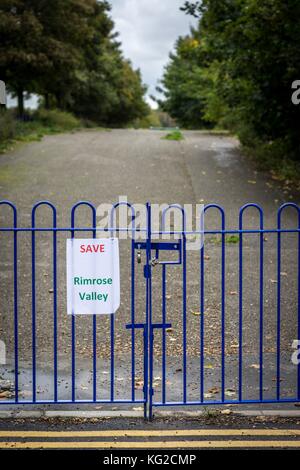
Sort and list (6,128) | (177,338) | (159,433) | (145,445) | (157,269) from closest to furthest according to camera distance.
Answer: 1. (145,445)
2. (159,433)
3. (177,338)
4. (157,269)
5. (6,128)

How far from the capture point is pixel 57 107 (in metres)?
43.7

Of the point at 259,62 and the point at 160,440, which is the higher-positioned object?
the point at 259,62

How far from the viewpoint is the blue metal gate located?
20.8 feet

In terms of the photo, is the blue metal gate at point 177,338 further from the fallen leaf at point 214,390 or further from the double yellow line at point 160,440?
the double yellow line at point 160,440

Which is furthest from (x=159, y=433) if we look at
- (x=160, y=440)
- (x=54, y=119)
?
(x=54, y=119)

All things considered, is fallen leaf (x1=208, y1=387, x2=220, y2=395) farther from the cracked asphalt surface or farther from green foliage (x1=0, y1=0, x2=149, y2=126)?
green foliage (x1=0, y1=0, x2=149, y2=126)

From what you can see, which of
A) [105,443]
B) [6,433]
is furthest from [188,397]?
[6,433]

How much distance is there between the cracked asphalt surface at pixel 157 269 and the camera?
7477 mm

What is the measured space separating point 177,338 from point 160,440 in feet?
9.07

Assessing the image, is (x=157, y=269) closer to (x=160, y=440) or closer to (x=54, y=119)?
(x=160, y=440)

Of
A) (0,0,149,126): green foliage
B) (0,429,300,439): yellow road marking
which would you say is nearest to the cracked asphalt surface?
(0,429,300,439): yellow road marking

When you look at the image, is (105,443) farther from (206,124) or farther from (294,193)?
(206,124)

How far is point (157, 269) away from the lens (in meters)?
11.6

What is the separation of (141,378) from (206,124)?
3876cm
